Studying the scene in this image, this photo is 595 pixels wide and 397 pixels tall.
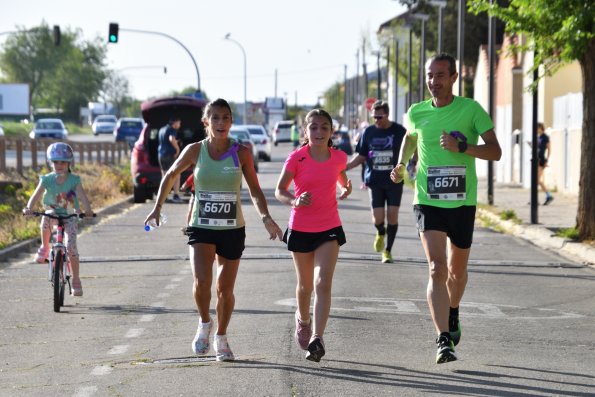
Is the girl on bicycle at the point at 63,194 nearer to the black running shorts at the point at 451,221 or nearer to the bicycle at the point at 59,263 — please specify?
the bicycle at the point at 59,263

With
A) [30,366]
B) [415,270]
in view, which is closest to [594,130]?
[415,270]

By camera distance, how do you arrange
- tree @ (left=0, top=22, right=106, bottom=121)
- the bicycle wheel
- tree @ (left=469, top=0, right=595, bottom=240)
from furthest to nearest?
tree @ (left=0, top=22, right=106, bottom=121), tree @ (left=469, top=0, right=595, bottom=240), the bicycle wheel

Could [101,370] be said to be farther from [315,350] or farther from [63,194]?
[63,194]

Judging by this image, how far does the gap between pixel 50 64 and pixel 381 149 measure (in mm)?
158640

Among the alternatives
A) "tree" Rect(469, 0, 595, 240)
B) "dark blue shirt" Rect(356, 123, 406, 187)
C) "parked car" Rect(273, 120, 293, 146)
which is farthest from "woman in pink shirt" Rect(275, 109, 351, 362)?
"parked car" Rect(273, 120, 293, 146)

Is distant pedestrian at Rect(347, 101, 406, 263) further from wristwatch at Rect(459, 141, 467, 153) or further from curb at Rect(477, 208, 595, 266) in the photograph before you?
wristwatch at Rect(459, 141, 467, 153)

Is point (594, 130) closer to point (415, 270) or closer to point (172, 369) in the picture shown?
point (415, 270)

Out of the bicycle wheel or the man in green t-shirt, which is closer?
the man in green t-shirt

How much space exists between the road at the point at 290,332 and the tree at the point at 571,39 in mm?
1650

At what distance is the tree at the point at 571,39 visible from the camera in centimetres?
1841

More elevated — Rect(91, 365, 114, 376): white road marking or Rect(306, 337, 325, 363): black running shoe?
Rect(306, 337, 325, 363): black running shoe

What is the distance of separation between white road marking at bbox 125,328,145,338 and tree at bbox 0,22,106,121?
503ft

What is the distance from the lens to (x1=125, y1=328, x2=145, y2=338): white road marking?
1073cm

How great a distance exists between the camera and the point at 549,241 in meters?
20.6
